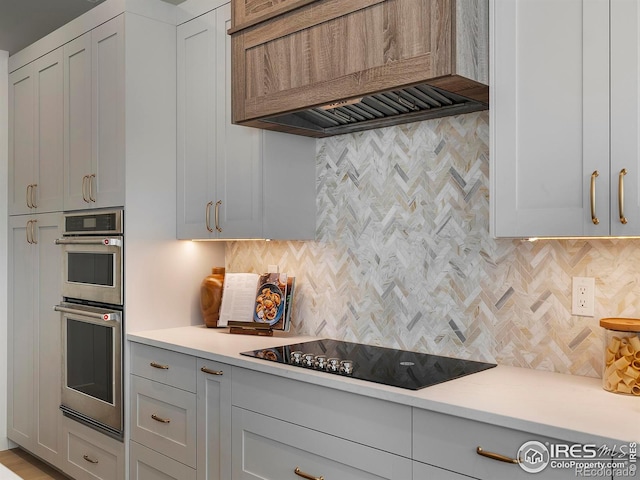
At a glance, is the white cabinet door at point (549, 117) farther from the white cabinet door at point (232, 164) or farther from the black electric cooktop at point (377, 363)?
the white cabinet door at point (232, 164)

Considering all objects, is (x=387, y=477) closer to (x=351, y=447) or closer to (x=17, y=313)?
(x=351, y=447)

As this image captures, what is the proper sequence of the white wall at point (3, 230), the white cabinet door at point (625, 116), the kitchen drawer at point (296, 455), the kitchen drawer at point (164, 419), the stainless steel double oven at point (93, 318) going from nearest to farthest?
the white cabinet door at point (625, 116)
the kitchen drawer at point (296, 455)
the kitchen drawer at point (164, 419)
the stainless steel double oven at point (93, 318)
the white wall at point (3, 230)

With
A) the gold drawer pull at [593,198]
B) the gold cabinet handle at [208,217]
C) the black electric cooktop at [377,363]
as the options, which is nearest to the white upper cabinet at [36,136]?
the gold cabinet handle at [208,217]

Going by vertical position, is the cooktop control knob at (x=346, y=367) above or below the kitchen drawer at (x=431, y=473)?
above

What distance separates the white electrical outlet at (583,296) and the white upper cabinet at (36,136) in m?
2.78

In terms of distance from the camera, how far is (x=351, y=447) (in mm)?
1844

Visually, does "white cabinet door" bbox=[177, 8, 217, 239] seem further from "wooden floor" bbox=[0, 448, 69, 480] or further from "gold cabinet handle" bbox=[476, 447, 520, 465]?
"wooden floor" bbox=[0, 448, 69, 480]

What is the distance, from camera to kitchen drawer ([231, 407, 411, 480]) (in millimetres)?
1774

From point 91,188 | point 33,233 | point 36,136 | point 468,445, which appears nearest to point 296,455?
point 468,445

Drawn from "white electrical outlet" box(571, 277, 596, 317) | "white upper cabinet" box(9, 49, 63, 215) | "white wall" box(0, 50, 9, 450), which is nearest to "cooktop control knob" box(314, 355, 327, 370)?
"white electrical outlet" box(571, 277, 596, 317)

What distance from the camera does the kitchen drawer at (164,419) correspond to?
98.5 inches

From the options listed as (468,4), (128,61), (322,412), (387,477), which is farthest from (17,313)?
(468,4)

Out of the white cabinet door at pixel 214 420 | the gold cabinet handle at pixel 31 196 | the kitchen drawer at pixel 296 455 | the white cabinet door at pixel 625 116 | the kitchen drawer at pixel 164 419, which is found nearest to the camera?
the white cabinet door at pixel 625 116

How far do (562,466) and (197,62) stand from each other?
7.84 feet
